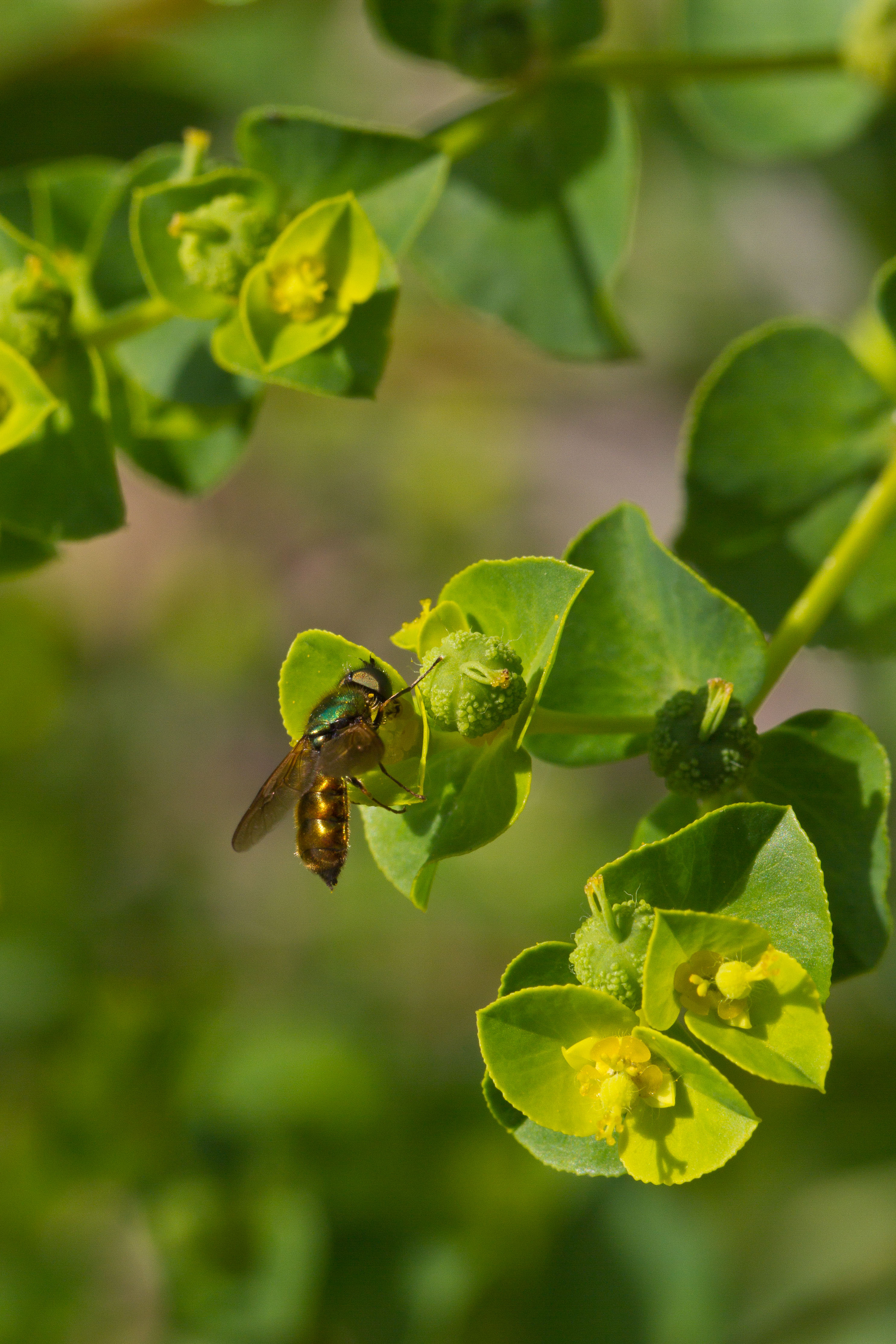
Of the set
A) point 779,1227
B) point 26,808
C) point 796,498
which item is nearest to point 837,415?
point 796,498

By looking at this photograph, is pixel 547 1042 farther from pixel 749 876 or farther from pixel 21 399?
pixel 21 399

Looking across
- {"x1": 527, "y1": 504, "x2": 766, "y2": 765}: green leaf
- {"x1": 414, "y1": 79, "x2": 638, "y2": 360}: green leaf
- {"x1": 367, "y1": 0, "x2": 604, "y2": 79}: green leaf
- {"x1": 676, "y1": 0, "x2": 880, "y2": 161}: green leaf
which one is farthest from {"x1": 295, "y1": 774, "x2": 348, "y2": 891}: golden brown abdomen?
{"x1": 676, "y1": 0, "x2": 880, "y2": 161}: green leaf

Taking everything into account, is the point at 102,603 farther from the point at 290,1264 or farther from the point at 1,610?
the point at 290,1264

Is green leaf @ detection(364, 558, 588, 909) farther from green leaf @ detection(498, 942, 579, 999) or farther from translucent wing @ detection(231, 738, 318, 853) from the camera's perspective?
translucent wing @ detection(231, 738, 318, 853)

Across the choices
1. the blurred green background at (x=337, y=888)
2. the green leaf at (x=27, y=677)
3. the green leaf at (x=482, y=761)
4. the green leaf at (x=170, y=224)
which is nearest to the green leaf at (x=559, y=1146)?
the green leaf at (x=482, y=761)

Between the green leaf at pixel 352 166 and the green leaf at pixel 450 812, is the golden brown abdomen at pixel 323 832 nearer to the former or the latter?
the green leaf at pixel 450 812
